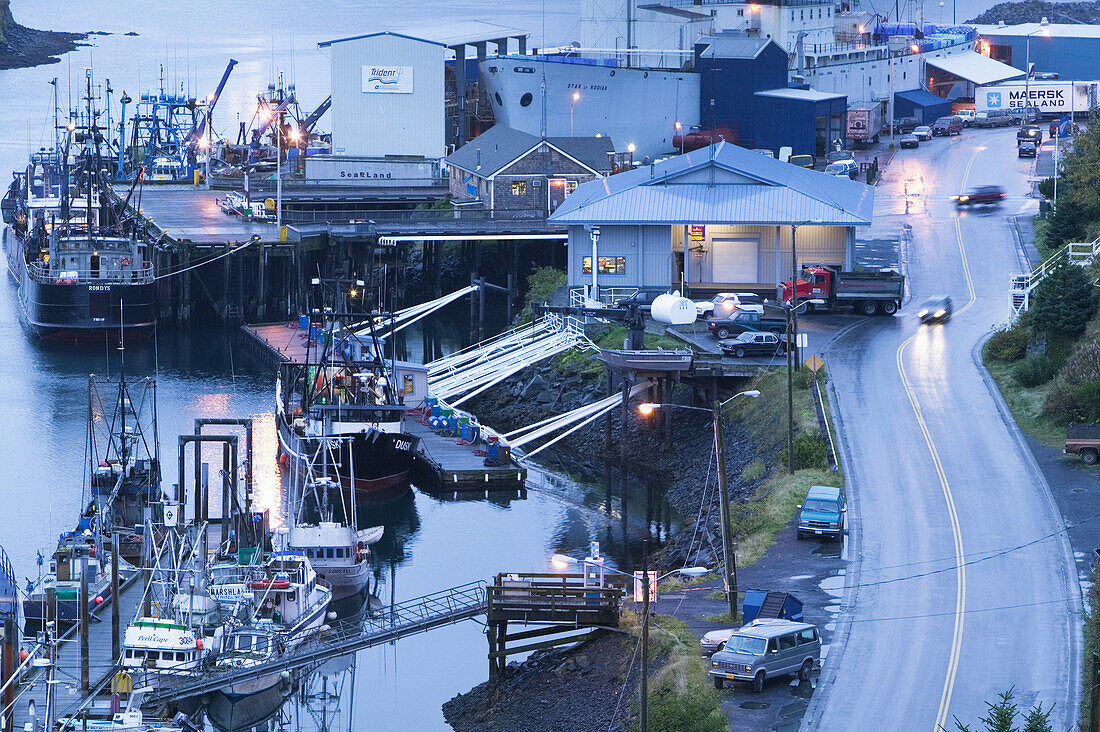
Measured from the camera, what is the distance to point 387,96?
107625 mm

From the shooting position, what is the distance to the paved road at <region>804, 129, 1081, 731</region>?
123ft

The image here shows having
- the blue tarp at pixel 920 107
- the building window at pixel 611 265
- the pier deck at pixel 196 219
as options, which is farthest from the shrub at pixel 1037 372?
the blue tarp at pixel 920 107

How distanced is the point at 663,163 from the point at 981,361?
22.5m

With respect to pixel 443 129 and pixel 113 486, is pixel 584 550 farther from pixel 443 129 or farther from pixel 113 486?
pixel 443 129

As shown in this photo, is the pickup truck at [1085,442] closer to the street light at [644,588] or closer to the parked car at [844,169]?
the street light at [644,588]

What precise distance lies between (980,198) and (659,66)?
29099 millimetres

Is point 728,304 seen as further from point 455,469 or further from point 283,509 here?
point 283,509

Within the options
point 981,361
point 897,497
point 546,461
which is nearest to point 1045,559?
point 897,497

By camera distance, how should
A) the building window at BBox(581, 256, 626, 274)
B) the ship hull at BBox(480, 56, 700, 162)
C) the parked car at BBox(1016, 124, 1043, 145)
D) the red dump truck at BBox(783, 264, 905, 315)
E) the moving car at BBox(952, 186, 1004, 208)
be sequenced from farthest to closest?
the ship hull at BBox(480, 56, 700, 162) < the parked car at BBox(1016, 124, 1043, 145) < the moving car at BBox(952, 186, 1004, 208) < the building window at BBox(581, 256, 626, 274) < the red dump truck at BBox(783, 264, 905, 315)

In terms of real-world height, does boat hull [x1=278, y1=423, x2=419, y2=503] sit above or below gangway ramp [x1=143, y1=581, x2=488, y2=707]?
above

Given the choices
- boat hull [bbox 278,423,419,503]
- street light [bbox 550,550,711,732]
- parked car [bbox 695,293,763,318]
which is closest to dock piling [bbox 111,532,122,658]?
street light [bbox 550,550,711,732]

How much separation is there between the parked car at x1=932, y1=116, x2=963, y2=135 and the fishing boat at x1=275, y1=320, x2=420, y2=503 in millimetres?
62572

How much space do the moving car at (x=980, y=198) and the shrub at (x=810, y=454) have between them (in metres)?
40.3

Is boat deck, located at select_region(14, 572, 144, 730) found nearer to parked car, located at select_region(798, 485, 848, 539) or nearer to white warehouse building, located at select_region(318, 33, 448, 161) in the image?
parked car, located at select_region(798, 485, 848, 539)
